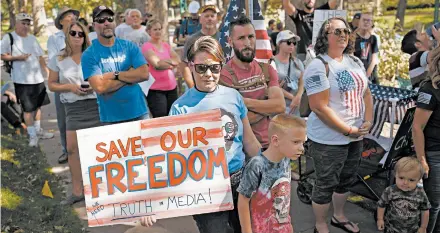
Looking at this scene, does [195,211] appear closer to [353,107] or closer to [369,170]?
[353,107]

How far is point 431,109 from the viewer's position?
12.0 ft

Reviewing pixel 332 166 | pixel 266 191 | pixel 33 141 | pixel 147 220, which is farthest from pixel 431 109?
pixel 33 141

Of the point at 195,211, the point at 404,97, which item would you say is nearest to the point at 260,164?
the point at 195,211

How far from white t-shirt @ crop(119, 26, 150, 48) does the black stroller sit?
3.26 metres

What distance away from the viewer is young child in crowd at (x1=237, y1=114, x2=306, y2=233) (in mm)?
2803

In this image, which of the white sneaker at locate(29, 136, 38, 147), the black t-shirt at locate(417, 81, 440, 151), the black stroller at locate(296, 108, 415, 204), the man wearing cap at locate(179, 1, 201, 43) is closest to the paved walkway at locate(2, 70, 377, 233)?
the black stroller at locate(296, 108, 415, 204)

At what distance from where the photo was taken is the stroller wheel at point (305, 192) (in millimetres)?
5043

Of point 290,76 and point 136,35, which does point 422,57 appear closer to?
point 290,76

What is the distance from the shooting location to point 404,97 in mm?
4559

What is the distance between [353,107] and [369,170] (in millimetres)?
1030

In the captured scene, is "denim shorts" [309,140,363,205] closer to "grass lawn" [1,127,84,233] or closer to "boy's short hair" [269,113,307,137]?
"boy's short hair" [269,113,307,137]

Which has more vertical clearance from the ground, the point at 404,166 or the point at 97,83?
the point at 97,83

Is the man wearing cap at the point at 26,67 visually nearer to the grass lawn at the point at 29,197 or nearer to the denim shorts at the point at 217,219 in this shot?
the grass lawn at the point at 29,197

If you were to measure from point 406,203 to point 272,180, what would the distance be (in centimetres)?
154
